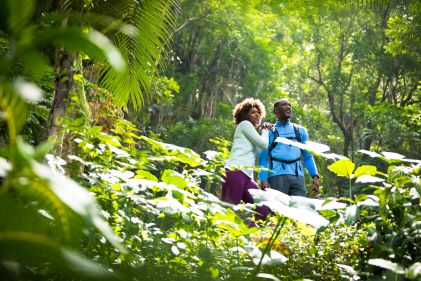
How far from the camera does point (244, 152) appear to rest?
492 cm

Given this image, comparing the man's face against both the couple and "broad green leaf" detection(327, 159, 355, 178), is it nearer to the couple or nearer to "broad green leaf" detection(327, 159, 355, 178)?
the couple

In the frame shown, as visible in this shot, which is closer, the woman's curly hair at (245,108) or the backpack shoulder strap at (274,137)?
the woman's curly hair at (245,108)

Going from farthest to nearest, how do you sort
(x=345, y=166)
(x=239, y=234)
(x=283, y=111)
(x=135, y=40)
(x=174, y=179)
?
1. (x=283, y=111)
2. (x=135, y=40)
3. (x=174, y=179)
4. (x=345, y=166)
5. (x=239, y=234)

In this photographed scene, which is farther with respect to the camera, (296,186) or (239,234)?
(296,186)

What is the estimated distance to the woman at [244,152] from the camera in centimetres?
458

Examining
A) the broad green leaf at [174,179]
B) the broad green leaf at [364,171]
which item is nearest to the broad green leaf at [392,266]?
the broad green leaf at [364,171]

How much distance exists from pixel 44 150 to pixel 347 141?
17040mm

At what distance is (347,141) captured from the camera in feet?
55.8

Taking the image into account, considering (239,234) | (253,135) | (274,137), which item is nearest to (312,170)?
(274,137)

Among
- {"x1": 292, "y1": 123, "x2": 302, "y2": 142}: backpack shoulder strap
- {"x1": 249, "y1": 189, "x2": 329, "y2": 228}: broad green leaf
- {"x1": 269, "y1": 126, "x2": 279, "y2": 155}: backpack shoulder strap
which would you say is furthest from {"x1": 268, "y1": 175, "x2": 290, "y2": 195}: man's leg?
{"x1": 249, "y1": 189, "x2": 329, "y2": 228}: broad green leaf

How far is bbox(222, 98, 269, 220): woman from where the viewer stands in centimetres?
458

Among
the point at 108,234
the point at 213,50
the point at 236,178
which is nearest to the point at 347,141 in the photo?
the point at 213,50

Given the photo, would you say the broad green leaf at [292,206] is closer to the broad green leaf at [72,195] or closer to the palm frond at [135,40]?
the broad green leaf at [72,195]

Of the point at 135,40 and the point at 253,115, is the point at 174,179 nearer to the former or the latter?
the point at 135,40
